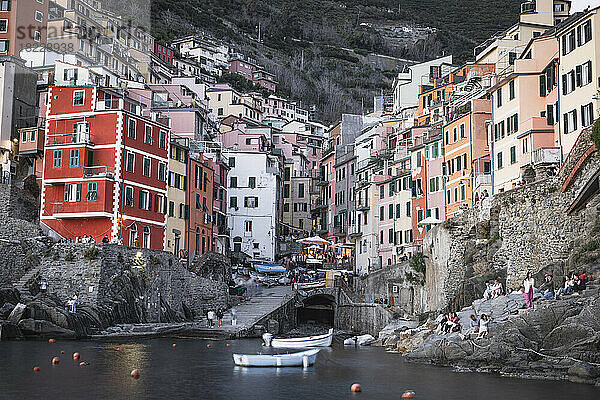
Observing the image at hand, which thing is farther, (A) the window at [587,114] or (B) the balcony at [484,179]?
(B) the balcony at [484,179]

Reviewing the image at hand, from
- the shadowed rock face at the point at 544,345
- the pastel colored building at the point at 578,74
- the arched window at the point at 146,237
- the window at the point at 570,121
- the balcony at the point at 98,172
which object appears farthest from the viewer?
the arched window at the point at 146,237

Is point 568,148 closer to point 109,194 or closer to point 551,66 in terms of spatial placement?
point 551,66

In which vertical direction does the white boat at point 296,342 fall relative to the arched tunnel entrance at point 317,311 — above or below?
below

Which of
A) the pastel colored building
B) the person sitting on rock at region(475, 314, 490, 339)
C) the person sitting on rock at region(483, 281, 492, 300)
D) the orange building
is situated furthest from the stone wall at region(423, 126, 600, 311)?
the orange building

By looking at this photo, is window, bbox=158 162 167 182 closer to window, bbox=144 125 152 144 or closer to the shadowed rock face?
window, bbox=144 125 152 144

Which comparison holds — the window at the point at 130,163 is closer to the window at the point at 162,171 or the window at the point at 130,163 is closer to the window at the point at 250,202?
the window at the point at 162,171

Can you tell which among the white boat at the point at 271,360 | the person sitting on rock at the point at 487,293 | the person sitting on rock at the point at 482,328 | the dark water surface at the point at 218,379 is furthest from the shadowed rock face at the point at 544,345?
the white boat at the point at 271,360

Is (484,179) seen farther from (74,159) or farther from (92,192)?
(74,159)

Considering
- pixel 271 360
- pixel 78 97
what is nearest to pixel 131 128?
pixel 78 97
